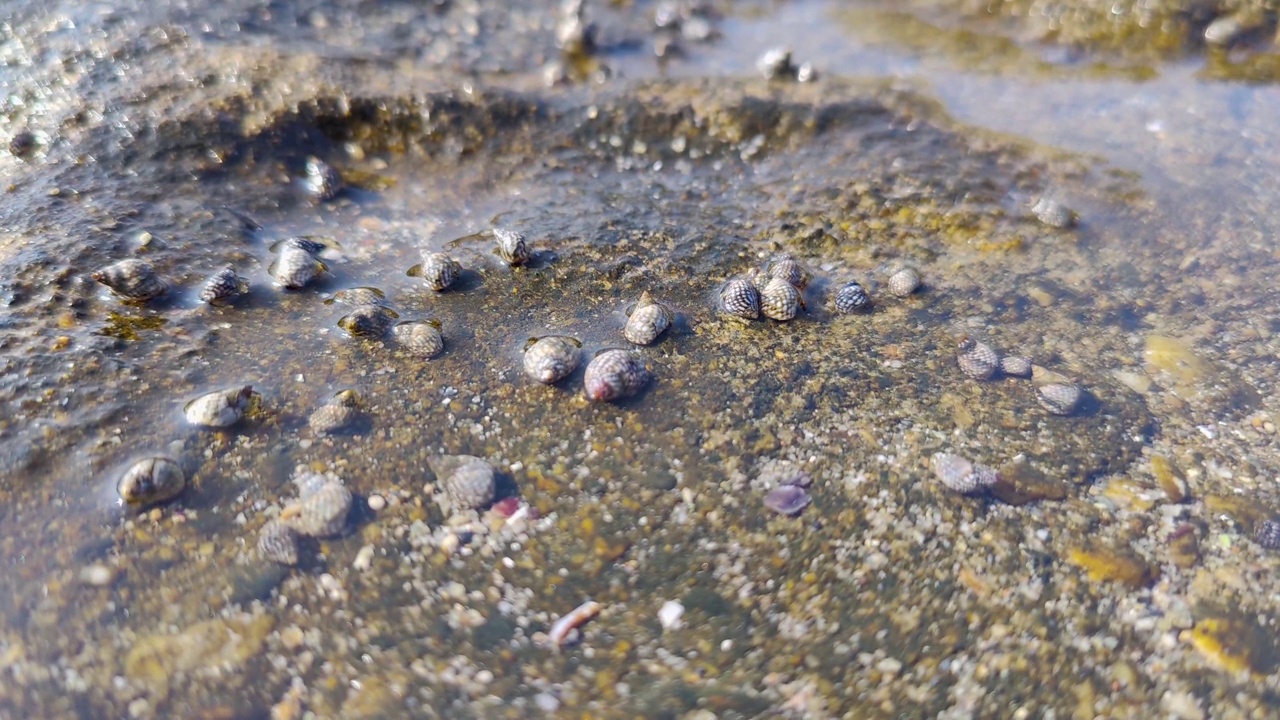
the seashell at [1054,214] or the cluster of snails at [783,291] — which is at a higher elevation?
the seashell at [1054,214]

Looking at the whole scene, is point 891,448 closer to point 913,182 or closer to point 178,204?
point 913,182

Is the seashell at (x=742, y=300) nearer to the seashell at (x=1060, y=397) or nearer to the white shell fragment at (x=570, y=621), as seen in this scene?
the seashell at (x=1060, y=397)

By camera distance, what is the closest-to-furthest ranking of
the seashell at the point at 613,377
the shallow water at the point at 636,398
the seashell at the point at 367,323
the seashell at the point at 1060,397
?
the shallow water at the point at 636,398 < the seashell at the point at 613,377 < the seashell at the point at 1060,397 < the seashell at the point at 367,323

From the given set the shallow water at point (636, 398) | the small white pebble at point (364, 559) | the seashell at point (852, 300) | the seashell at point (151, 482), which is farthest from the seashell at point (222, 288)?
the seashell at point (852, 300)

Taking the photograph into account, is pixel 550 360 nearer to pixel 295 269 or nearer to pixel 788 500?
pixel 788 500

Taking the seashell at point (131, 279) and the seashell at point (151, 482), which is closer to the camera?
the seashell at point (151, 482)

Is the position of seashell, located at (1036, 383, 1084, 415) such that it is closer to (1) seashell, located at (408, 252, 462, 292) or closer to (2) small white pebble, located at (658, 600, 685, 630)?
(2) small white pebble, located at (658, 600, 685, 630)
